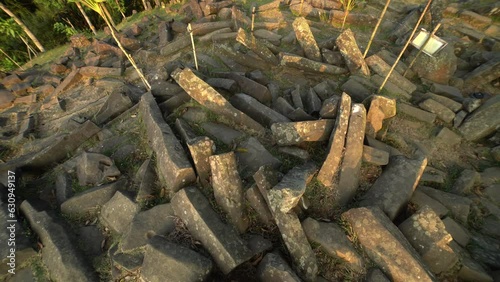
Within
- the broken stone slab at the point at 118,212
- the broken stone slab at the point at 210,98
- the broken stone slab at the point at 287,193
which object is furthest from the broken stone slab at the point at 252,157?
the broken stone slab at the point at 118,212

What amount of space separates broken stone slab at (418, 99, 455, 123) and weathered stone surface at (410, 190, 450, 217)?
2410mm

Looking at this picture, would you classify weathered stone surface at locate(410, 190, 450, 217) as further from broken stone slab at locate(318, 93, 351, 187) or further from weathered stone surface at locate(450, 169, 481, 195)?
A: broken stone slab at locate(318, 93, 351, 187)

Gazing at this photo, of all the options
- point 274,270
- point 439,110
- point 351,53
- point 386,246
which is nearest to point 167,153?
point 274,270

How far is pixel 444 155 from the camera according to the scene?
487 cm

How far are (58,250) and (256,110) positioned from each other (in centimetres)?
358

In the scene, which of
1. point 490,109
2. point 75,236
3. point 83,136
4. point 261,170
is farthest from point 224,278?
point 490,109

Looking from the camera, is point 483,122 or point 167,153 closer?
point 167,153

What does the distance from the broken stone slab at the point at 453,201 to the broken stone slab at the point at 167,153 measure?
11.6ft

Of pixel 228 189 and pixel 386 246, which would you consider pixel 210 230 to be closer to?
pixel 228 189

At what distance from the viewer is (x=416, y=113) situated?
17.1ft

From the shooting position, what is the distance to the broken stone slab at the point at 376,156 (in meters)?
3.86

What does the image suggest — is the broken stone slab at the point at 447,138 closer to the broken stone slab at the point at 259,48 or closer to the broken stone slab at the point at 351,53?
the broken stone slab at the point at 351,53

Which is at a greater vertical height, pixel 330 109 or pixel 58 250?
pixel 330 109

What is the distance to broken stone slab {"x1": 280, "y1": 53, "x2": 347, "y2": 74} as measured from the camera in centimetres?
577
